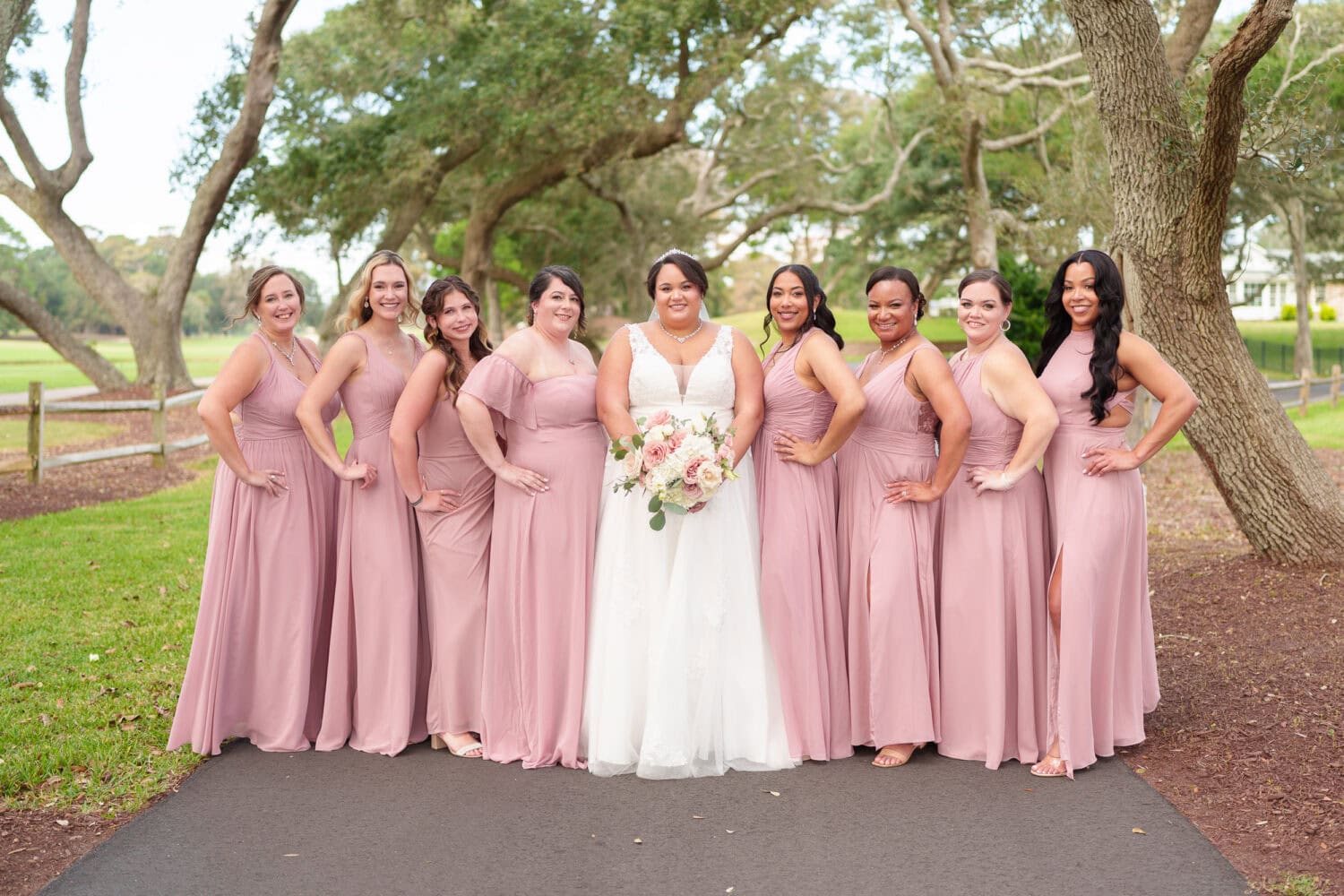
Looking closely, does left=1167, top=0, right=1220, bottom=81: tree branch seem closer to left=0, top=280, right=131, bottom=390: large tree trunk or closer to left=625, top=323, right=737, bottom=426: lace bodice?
left=625, top=323, right=737, bottom=426: lace bodice

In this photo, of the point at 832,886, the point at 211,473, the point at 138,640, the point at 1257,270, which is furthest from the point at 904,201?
the point at 1257,270

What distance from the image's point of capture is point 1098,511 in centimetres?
587

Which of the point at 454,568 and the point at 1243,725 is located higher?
the point at 454,568

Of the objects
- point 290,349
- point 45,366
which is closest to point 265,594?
point 290,349

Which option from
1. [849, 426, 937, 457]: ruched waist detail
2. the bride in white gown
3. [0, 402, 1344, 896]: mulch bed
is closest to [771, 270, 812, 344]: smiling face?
the bride in white gown

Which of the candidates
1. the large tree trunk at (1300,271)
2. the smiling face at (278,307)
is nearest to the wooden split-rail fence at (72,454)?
the smiling face at (278,307)

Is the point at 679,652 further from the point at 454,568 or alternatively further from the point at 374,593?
the point at 374,593

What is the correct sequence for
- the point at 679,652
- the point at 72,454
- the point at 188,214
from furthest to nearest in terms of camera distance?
the point at 188,214 < the point at 72,454 < the point at 679,652

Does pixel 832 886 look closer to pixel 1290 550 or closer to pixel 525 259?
pixel 1290 550

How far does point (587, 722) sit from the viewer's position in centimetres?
594

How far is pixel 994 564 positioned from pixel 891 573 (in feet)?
1.68

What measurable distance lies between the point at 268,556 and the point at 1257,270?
118 meters

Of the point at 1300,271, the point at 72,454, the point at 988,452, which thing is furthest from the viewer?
the point at 1300,271

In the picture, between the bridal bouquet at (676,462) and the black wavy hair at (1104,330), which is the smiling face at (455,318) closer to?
the bridal bouquet at (676,462)
